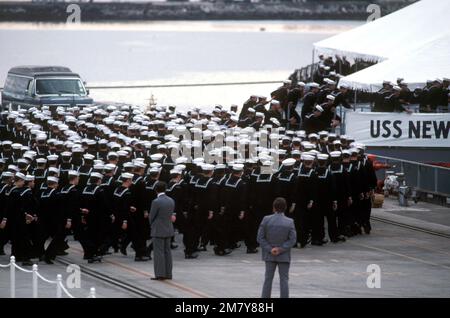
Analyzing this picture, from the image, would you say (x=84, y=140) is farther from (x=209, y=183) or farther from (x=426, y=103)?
(x=426, y=103)

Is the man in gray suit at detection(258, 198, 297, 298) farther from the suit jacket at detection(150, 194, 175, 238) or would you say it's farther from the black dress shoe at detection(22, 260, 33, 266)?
the black dress shoe at detection(22, 260, 33, 266)

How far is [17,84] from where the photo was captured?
41656 millimetres

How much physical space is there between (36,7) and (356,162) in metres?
177

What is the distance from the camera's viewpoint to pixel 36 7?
198125 mm

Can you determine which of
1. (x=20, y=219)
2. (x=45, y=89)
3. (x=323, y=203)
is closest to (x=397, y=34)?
(x=45, y=89)

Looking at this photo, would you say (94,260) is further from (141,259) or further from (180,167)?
(180,167)

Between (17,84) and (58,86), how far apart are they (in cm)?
189

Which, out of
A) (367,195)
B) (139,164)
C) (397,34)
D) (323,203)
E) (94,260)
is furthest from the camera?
(397,34)

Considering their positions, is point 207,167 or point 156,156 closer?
point 207,167

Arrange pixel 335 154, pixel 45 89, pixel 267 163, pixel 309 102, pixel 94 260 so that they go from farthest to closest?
pixel 45 89, pixel 309 102, pixel 335 154, pixel 267 163, pixel 94 260

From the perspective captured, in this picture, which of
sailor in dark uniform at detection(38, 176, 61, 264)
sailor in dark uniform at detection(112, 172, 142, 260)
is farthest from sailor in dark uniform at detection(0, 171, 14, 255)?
sailor in dark uniform at detection(112, 172, 142, 260)

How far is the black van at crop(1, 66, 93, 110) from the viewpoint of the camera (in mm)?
39719

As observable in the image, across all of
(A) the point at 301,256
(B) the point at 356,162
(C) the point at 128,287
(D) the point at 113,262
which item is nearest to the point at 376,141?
(B) the point at 356,162

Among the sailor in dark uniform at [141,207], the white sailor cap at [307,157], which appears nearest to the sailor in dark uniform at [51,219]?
the sailor in dark uniform at [141,207]
